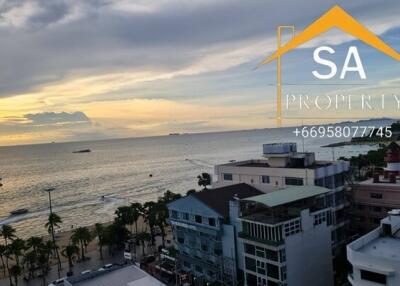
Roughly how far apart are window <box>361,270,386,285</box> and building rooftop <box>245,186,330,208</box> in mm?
10837

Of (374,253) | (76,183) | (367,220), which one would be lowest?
(76,183)

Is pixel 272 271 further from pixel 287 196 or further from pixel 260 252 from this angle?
pixel 287 196

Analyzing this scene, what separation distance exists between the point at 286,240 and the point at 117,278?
15.5 m

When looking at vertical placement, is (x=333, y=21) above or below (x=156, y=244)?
above

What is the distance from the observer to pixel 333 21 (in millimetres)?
45281

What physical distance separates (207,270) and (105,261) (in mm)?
23244

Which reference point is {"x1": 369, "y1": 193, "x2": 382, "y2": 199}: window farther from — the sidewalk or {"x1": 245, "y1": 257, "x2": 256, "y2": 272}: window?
the sidewalk

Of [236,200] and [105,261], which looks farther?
[105,261]

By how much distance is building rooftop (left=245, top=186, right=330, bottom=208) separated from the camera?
125 feet

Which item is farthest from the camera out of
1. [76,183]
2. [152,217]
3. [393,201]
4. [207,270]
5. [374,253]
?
[76,183]

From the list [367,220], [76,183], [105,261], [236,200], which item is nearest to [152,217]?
[105,261]

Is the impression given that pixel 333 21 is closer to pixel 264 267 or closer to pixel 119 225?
pixel 264 267

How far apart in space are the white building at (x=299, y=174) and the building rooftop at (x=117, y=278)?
22.0m

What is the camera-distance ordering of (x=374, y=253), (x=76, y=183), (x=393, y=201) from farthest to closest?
(x=76, y=183) → (x=393, y=201) → (x=374, y=253)
